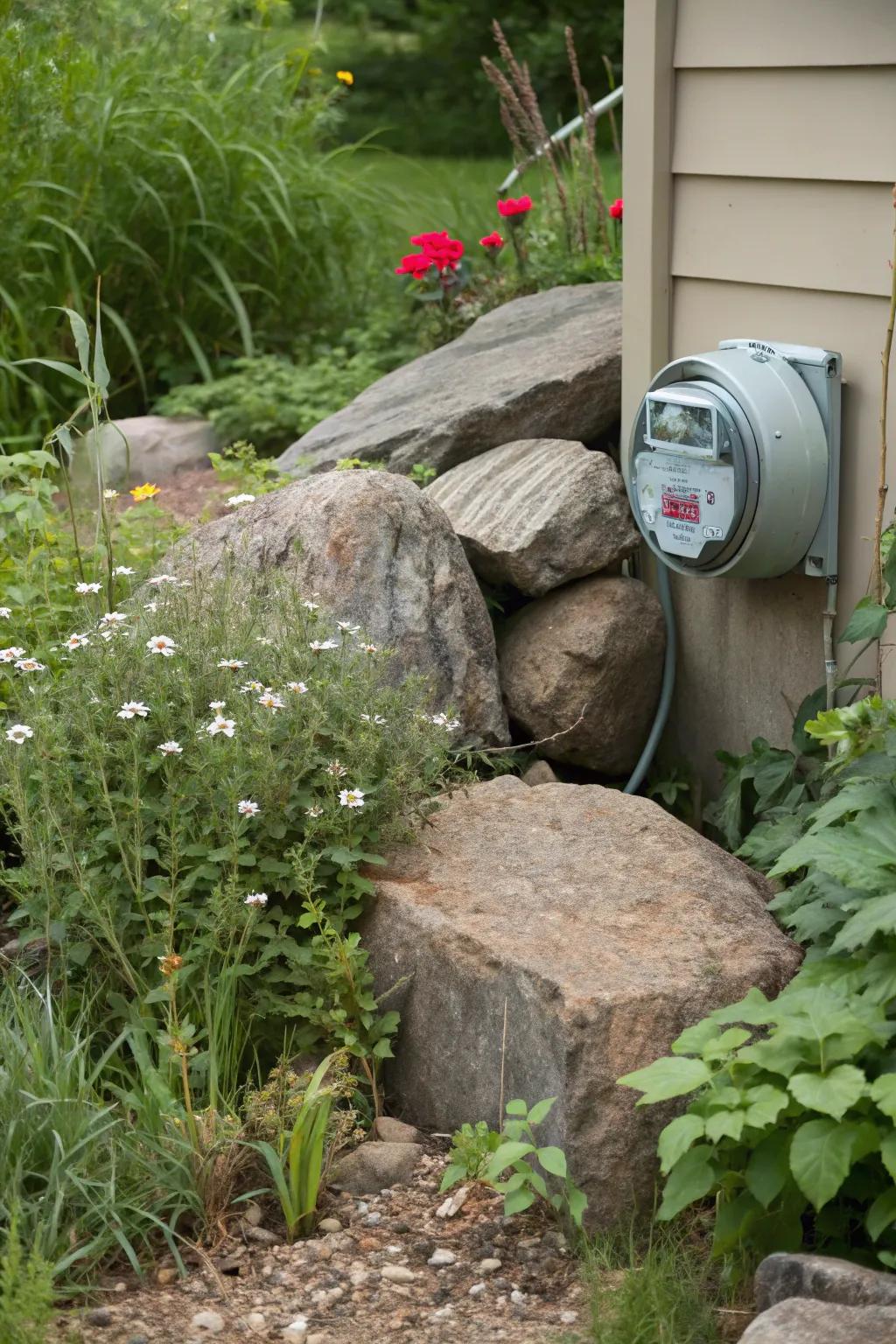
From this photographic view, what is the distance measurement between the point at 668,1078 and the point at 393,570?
1.71 m

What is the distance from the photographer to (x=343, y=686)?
3113 mm

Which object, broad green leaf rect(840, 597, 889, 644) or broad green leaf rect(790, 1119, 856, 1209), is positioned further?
broad green leaf rect(840, 597, 889, 644)

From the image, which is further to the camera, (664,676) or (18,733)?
(664,676)

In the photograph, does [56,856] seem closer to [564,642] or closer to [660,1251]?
[660,1251]

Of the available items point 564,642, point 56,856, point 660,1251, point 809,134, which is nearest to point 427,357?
point 564,642

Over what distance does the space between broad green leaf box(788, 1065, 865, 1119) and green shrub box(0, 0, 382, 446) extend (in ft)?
13.3

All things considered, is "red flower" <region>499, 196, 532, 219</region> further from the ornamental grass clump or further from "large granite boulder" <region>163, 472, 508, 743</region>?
the ornamental grass clump

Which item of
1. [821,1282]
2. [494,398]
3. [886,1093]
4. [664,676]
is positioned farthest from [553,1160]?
[494,398]

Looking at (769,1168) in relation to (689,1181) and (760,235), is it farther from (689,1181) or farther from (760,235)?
(760,235)

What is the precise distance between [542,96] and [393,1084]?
51.3ft

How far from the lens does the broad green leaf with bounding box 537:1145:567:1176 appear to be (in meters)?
2.45

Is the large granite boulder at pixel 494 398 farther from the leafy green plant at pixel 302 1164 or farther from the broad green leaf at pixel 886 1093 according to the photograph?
the broad green leaf at pixel 886 1093

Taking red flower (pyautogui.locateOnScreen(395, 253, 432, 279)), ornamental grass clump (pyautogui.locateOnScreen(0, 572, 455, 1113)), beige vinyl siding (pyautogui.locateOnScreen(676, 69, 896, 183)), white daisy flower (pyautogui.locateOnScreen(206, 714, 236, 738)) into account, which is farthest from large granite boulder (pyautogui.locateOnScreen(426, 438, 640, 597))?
red flower (pyautogui.locateOnScreen(395, 253, 432, 279))

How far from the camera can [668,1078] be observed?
2.31m
